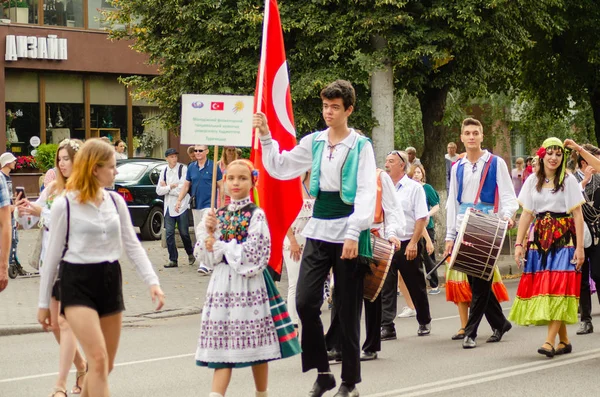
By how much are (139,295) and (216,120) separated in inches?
287

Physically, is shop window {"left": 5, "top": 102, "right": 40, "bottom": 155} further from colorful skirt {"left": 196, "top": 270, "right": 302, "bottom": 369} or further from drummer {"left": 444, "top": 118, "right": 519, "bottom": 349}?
colorful skirt {"left": 196, "top": 270, "right": 302, "bottom": 369}

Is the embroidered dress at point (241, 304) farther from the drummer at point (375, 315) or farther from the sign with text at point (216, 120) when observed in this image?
the drummer at point (375, 315)

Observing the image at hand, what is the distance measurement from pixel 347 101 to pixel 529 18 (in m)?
12.7

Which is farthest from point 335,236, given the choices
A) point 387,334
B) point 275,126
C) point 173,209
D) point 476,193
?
point 173,209

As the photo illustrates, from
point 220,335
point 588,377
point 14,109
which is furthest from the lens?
point 14,109

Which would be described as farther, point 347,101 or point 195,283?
point 195,283

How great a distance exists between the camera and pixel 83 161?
20.0 feet

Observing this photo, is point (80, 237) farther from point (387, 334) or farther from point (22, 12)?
point (22, 12)

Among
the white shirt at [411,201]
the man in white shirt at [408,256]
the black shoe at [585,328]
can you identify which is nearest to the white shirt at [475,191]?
the man in white shirt at [408,256]

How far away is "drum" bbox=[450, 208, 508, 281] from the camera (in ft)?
31.6

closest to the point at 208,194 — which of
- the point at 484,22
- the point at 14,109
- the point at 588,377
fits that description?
the point at 484,22

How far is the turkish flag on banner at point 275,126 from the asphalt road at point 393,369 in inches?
48.3

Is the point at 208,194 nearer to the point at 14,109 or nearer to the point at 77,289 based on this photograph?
the point at 77,289

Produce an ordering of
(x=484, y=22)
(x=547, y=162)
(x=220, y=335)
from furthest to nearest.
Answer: (x=484, y=22) < (x=547, y=162) < (x=220, y=335)
